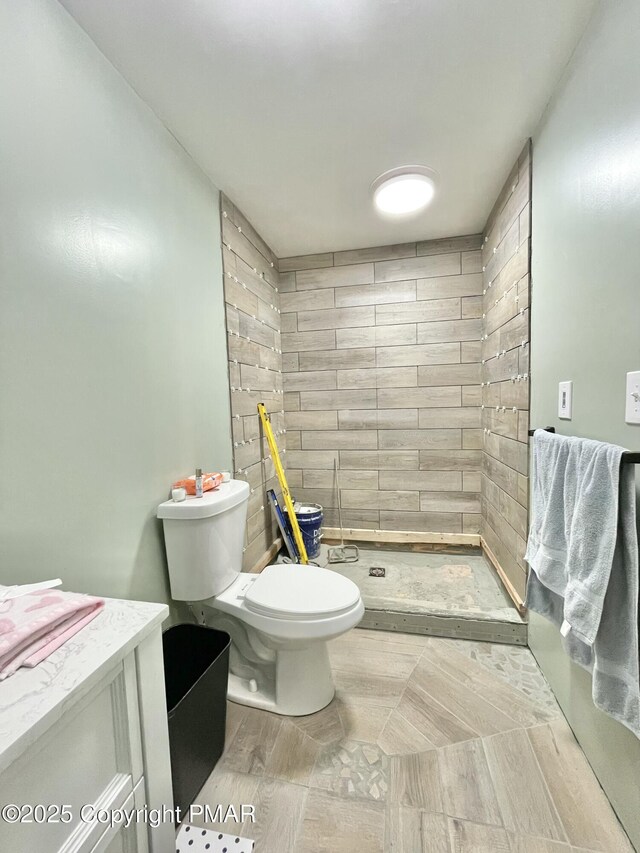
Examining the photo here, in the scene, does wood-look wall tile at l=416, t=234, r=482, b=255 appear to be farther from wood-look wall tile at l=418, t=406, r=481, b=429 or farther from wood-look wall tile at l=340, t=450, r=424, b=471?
wood-look wall tile at l=340, t=450, r=424, b=471

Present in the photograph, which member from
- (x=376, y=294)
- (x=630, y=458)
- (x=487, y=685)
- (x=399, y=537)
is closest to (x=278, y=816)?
(x=487, y=685)

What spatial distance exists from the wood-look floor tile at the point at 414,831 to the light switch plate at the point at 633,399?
1.19 meters

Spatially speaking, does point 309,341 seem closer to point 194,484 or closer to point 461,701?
point 194,484

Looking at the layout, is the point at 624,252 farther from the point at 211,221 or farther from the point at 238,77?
the point at 211,221

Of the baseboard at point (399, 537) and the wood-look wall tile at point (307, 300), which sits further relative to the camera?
the wood-look wall tile at point (307, 300)

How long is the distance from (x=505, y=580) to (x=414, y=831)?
123 centimetres

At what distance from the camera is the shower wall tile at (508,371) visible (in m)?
1.59

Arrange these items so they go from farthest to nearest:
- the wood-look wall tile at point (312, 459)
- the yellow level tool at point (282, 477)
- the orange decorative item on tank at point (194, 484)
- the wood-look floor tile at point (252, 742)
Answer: the wood-look wall tile at point (312, 459)
the yellow level tool at point (282, 477)
the orange decorative item on tank at point (194, 484)
the wood-look floor tile at point (252, 742)

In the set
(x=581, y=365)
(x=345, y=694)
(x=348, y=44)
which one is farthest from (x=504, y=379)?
(x=345, y=694)

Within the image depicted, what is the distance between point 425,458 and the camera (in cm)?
250

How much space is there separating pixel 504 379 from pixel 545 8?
1.34 m

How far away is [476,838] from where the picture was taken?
93cm

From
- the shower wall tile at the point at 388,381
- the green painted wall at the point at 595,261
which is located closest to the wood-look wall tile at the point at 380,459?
the shower wall tile at the point at 388,381

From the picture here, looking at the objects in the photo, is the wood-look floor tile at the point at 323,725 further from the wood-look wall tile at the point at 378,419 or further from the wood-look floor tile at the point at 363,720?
the wood-look wall tile at the point at 378,419
